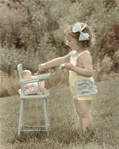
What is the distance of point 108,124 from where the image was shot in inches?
129

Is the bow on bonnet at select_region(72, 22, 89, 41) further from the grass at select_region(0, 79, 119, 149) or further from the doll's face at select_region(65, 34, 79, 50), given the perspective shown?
the grass at select_region(0, 79, 119, 149)

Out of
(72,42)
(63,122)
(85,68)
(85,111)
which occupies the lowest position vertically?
(63,122)

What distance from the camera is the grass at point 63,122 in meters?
2.68

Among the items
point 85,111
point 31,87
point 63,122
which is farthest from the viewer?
point 63,122

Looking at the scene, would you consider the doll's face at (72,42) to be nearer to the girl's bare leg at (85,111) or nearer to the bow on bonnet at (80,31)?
the bow on bonnet at (80,31)

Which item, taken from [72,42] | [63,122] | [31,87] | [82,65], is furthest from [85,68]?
[63,122]

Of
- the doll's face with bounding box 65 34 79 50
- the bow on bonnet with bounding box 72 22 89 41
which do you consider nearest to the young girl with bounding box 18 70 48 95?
the doll's face with bounding box 65 34 79 50

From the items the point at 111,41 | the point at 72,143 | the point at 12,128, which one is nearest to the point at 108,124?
the point at 72,143

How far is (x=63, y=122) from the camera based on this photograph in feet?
11.4

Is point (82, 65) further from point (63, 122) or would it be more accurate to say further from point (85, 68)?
point (63, 122)

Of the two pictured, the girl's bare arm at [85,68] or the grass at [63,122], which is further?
the grass at [63,122]

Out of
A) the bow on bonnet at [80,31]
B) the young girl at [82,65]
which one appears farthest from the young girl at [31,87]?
the bow on bonnet at [80,31]

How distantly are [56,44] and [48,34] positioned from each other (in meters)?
0.37

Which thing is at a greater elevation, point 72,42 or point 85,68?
point 72,42
